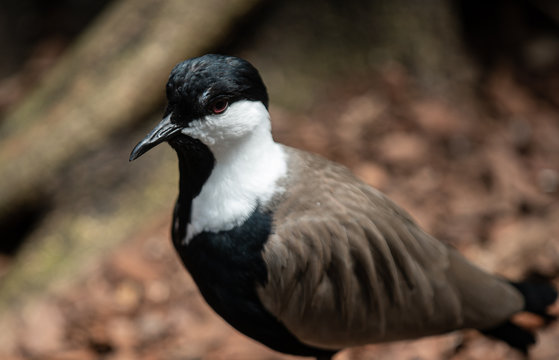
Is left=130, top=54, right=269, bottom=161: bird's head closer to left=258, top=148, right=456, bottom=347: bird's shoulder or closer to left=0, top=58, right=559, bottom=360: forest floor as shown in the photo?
left=258, top=148, right=456, bottom=347: bird's shoulder

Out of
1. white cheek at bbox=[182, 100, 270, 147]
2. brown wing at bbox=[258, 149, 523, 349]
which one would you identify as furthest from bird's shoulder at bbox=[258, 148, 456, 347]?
white cheek at bbox=[182, 100, 270, 147]

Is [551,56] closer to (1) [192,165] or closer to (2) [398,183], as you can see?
(2) [398,183]

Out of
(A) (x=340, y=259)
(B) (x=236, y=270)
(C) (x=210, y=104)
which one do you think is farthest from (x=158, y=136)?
(A) (x=340, y=259)

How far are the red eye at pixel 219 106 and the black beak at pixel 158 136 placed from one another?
0.44 ft

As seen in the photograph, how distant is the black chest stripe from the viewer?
217 cm

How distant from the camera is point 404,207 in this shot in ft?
11.8

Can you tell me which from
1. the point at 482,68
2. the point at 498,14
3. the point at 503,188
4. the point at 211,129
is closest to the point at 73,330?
the point at 211,129

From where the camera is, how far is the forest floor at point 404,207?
3199 millimetres

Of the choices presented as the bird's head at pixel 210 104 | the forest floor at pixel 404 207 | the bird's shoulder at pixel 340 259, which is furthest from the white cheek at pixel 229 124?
the forest floor at pixel 404 207

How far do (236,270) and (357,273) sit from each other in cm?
45

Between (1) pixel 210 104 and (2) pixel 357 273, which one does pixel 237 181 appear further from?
(2) pixel 357 273

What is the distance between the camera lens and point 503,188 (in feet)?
12.2

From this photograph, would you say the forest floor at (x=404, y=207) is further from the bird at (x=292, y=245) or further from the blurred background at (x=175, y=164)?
the bird at (x=292, y=245)

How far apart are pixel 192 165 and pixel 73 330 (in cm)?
158
